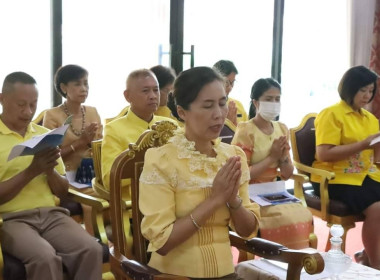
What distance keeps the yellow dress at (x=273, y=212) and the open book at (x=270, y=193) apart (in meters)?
0.04

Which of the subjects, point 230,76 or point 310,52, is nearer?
point 230,76

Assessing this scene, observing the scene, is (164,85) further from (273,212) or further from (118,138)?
(273,212)

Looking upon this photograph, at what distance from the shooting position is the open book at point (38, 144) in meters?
2.11

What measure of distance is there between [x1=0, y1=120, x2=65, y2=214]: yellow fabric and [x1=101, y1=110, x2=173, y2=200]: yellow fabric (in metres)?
0.29

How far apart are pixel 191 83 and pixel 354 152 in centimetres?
170

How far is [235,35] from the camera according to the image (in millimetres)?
4879

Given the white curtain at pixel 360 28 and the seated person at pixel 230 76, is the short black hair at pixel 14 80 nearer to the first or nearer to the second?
the seated person at pixel 230 76

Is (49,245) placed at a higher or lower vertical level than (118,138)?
lower

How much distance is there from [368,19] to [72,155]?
3351mm

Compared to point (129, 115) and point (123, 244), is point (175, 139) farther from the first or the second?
point (129, 115)

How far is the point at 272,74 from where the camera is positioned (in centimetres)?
509

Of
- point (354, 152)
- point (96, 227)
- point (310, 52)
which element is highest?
point (310, 52)

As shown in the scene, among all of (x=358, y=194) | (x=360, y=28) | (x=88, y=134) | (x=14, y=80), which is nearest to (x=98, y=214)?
(x=88, y=134)

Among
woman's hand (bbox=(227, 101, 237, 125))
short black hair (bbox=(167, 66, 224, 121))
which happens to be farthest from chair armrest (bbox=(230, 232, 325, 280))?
woman's hand (bbox=(227, 101, 237, 125))
